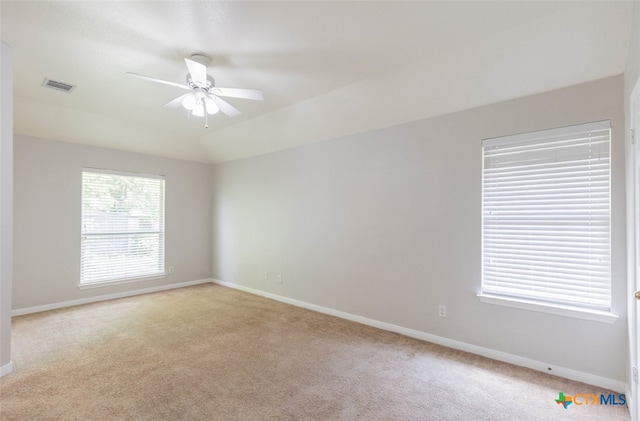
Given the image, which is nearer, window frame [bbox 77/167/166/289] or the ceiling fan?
the ceiling fan

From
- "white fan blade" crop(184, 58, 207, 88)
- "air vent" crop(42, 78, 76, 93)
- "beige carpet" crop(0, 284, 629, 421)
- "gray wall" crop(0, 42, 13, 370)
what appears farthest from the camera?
"air vent" crop(42, 78, 76, 93)

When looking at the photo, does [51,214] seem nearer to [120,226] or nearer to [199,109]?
[120,226]

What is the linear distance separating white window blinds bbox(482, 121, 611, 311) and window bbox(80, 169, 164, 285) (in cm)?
521

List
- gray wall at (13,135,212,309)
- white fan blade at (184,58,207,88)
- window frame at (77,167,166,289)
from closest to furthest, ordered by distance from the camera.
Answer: white fan blade at (184,58,207,88) < gray wall at (13,135,212,309) < window frame at (77,167,166,289)

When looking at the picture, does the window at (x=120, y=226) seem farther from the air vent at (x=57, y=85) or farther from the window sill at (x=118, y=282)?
the air vent at (x=57, y=85)

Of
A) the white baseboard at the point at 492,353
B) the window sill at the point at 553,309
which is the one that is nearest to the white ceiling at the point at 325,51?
the window sill at the point at 553,309

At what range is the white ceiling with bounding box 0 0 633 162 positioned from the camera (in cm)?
203

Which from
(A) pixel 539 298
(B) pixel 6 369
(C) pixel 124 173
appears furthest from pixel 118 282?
(A) pixel 539 298

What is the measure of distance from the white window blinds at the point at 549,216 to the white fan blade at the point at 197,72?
2635 mm

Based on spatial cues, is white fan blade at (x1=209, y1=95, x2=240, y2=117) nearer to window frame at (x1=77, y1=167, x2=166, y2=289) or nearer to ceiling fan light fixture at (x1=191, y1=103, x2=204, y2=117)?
ceiling fan light fixture at (x1=191, y1=103, x2=204, y2=117)

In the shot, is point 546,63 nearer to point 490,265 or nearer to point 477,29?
point 477,29

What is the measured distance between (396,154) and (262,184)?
8.11ft

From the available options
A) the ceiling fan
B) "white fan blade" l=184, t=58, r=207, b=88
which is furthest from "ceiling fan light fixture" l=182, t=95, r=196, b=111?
"white fan blade" l=184, t=58, r=207, b=88

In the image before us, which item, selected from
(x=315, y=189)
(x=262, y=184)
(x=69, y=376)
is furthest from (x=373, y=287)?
(x=69, y=376)
